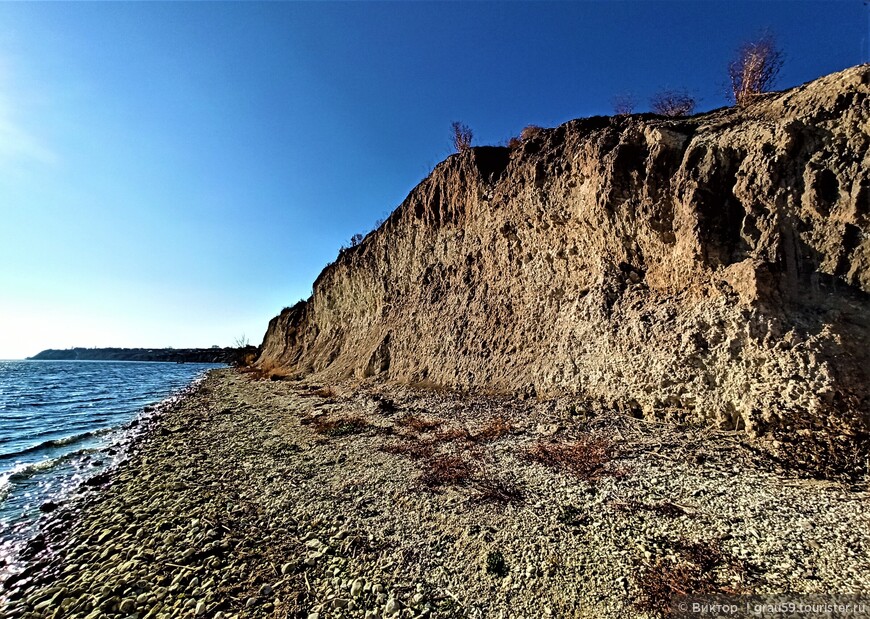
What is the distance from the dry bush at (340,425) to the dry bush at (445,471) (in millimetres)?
4402

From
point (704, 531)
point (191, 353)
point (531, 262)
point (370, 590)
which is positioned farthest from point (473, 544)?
point (191, 353)

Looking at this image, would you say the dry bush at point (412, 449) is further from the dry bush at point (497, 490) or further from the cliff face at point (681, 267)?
the cliff face at point (681, 267)

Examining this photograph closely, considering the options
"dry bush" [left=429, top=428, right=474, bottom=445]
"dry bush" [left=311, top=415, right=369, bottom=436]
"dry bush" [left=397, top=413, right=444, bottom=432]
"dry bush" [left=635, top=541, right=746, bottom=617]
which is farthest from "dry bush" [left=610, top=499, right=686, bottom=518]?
"dry bush" [left=311, top=415, right=369, bottom=436]

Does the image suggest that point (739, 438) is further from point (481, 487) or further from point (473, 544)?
point (473, 544)

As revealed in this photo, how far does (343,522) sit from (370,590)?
6.14 ft

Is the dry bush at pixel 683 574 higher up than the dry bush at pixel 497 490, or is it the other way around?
the dry bush at pixel 497 490

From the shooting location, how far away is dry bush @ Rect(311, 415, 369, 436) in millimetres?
12648

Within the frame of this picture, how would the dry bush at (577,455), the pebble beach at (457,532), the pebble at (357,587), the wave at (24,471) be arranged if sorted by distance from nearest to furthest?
the pebble beach at (457,532), the pebble at (357,587), the dry bush at (577,455), the wave at (24,471)

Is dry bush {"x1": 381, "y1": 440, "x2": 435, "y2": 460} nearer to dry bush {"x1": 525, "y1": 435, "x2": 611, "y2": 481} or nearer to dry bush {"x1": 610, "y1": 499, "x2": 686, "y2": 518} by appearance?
dry bush {"x1": 525, "y1": 435, "x2": 611, "y2": 481}

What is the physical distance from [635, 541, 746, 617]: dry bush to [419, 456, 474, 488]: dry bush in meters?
3.81

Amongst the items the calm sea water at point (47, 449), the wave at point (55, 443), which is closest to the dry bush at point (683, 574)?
the calm sea water at point (47, 449)

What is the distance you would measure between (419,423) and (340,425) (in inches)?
117

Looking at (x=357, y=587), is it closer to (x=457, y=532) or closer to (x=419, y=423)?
(x=457, y=532)

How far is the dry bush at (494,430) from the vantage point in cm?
1063
